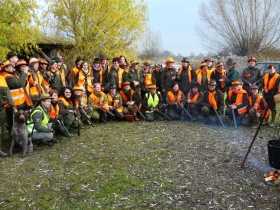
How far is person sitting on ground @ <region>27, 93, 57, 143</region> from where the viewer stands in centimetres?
622

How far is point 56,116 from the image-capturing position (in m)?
7.13

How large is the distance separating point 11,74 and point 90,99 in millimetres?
2896

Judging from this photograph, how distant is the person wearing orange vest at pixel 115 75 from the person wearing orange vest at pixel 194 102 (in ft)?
7.52

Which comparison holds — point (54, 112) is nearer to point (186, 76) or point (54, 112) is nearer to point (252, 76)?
point (186, 76)

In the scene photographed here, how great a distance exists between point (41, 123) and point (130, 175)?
8.13 feet

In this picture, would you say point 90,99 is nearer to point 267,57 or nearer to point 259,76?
point 259,76

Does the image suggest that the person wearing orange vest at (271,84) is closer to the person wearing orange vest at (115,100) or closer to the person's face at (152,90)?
the person's face at (152,90)

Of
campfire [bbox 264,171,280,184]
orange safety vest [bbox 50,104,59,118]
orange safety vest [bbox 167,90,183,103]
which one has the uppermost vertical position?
orange safety vest [bbox 167,90,183,103]

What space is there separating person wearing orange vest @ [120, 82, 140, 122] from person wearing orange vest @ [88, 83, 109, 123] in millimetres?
712

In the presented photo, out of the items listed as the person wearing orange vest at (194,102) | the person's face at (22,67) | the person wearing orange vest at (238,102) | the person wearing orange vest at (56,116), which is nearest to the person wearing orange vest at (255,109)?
the person wearing orange vest at (238,102)

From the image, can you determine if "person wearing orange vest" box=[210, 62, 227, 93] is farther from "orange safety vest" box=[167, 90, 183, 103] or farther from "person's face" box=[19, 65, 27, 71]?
"person's face" box=[19, 65, 27, 71]

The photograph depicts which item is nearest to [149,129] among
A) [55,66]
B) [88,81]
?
[88,81]

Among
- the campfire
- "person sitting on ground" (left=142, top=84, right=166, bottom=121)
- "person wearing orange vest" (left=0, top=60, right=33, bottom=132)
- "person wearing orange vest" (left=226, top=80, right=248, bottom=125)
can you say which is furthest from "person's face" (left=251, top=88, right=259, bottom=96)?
"person wearing orange vest" (left=0, top=60, right=33, bottom=132)

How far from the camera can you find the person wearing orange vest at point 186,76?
9.63m
